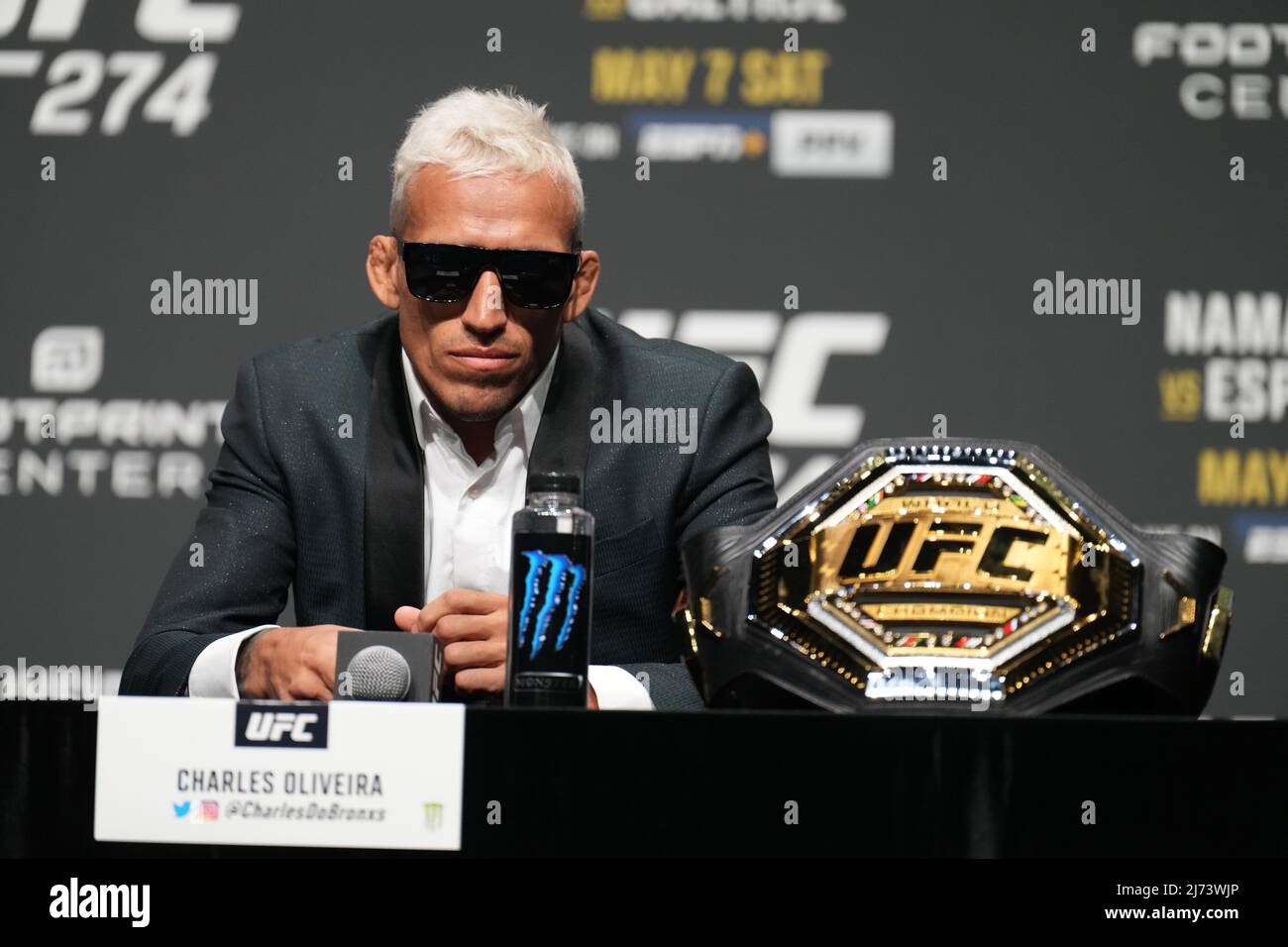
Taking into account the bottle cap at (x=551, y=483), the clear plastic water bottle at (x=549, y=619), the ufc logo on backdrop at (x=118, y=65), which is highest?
the ufc logo on backdrop at (x=118, y=65)

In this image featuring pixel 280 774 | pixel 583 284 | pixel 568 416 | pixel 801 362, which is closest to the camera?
pixel 280 774

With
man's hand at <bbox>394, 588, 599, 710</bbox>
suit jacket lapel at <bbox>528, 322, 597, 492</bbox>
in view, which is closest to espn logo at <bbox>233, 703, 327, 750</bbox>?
man's hand at <bbox>394, 588, 599, 710</bbox>

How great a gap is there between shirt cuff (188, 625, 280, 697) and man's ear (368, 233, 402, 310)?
0.71m

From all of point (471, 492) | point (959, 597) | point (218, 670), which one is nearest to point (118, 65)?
point (471, 492)

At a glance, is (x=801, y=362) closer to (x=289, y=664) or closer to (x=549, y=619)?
(x=289, y=664)

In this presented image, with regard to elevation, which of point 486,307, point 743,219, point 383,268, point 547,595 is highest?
point 743,219

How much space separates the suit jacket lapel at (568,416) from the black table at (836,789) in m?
1.09

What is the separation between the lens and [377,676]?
3.93 ft

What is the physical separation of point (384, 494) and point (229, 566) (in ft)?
0.71

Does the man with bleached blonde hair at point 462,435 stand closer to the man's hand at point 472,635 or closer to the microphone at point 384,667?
the man's hand at point 472,635

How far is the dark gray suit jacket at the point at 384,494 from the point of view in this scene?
2008mm

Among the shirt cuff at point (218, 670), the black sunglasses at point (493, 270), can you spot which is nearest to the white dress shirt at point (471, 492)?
the black sunglasses at point (493, 270)
